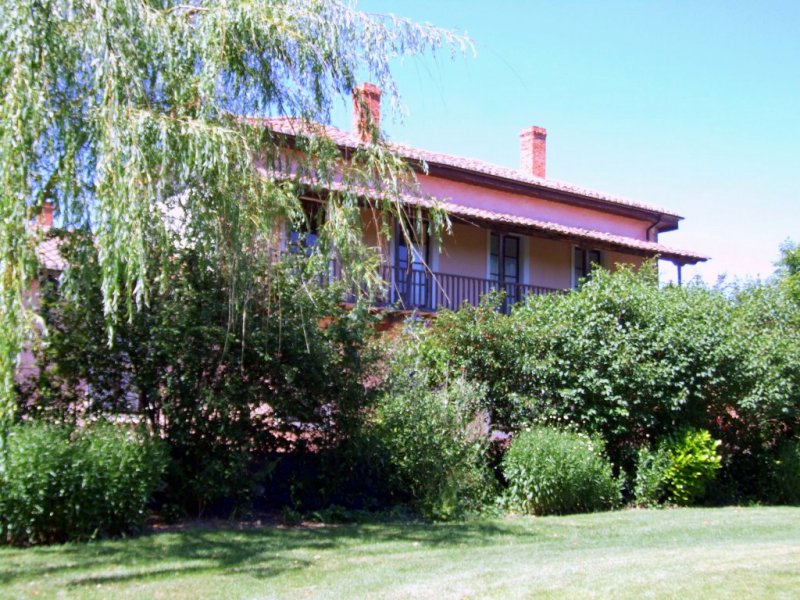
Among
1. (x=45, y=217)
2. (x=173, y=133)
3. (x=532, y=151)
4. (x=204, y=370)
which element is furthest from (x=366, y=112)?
(x=532, y=151)

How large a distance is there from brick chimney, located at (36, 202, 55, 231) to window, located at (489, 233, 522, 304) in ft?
41.1

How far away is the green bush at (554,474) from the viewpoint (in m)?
12.7

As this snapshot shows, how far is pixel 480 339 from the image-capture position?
1413cm

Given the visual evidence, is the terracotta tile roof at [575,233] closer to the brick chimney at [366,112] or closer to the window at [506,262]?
the window at [506,262]

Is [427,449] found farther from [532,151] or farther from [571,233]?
[532,151]

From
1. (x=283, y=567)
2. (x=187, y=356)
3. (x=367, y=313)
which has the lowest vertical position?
(x=283, y=567)

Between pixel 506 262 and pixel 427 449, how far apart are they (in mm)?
11776

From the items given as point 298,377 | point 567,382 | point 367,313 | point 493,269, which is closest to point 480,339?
point 567,382

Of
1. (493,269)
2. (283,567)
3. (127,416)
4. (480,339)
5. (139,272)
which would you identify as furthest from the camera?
(493,269)

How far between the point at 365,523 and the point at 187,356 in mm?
3219

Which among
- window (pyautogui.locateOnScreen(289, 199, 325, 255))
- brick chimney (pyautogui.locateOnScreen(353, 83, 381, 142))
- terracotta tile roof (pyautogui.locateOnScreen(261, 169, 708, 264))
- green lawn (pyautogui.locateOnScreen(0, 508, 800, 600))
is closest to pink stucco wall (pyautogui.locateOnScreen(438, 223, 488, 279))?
terracotta tile roof (pyautogui.locateOnScreen(261, 169, 708, 264))

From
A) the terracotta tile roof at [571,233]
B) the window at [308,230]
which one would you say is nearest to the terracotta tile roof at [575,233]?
the terracotta tile roof at [571,233]

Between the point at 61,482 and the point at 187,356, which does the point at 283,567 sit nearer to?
the point at 61,482

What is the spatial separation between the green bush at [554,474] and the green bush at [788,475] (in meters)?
3.82
